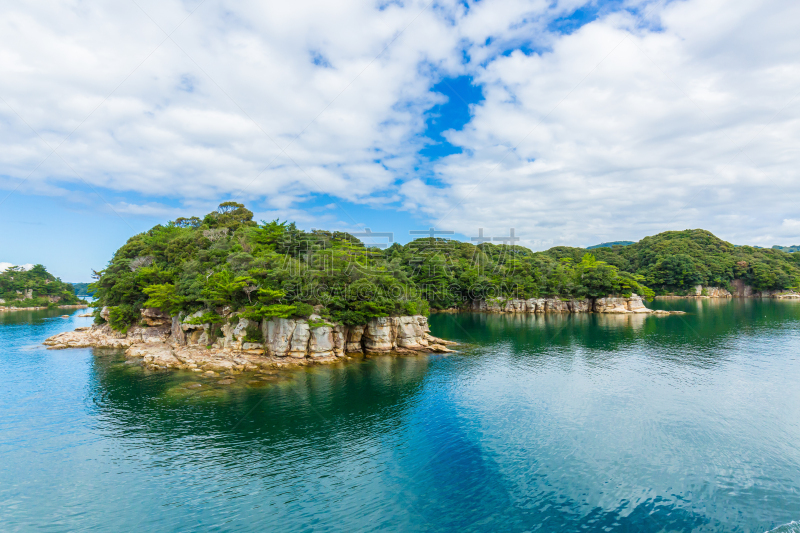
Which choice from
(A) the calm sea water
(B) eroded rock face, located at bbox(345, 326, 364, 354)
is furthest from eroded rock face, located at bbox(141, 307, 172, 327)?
(B) eroded rock face, located at bbox(345, 326, 364, 354)

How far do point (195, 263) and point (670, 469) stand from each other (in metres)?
36.3

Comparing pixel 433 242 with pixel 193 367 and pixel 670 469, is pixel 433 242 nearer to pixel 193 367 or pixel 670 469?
pixel 193 367

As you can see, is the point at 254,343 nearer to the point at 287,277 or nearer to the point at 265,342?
the point at 265,342

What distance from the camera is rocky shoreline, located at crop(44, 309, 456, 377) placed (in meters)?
28.1

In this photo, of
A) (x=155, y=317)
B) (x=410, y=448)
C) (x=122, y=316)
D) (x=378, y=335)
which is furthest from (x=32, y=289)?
(x=410, y=448)

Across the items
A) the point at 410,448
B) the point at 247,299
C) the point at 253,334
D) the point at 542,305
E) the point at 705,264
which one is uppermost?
the point at 705,264

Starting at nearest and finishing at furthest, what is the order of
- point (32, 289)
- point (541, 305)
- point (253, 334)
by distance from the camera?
point (253, 334)
point (541, 305)
point (32, 289)

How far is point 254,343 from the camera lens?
97.5 ft

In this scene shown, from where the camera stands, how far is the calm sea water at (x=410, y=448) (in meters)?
11.2

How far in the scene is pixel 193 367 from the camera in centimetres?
2678

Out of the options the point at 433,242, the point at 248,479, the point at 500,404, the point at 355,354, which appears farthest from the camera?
the point at 433,242

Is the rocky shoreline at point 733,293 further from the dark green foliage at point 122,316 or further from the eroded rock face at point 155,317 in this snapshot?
the dark green foliage at point 122,316

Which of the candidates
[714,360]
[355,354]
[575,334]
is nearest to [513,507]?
[355,354]

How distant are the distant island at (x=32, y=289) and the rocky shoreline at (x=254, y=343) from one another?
71236 millimetres
